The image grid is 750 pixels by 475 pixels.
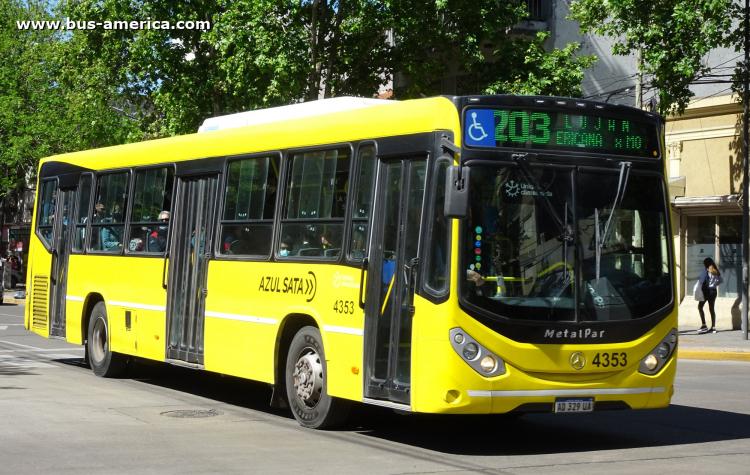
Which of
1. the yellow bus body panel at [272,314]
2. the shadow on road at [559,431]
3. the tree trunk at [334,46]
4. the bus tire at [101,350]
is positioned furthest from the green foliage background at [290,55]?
the shadow on road at [559,431]

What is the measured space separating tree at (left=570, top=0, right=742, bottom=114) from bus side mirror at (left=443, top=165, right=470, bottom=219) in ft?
47.0

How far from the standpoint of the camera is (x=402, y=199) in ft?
30.7

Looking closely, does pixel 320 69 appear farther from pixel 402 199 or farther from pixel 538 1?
pixel 402 199

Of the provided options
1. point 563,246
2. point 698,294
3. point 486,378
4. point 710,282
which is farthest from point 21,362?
point 710,282

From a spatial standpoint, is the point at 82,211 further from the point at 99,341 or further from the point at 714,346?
the point at 714,346

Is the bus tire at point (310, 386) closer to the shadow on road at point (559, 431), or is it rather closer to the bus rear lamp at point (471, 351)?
the shadow on road at point (559, 431)

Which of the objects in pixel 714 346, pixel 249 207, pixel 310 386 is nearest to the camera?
pixel 310 386

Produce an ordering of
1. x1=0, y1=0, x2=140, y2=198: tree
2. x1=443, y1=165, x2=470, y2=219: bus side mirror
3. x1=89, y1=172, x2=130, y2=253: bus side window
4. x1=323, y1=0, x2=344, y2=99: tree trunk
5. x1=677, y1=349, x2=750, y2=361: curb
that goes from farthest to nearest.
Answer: x1=0, y1=0, x2=140, y2=198: tree
x1=323, y1=0, x2=344, y2=99: tree trunk
x1=677, y1=349, x2=750, y2=361: curb
x1=89, y1=172, x2=130, y2=253: bus side window
x1=443, y1=165, x2=470, y2=219: bus side mirror

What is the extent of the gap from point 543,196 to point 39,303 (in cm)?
1038

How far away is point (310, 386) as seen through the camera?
10.3 meters

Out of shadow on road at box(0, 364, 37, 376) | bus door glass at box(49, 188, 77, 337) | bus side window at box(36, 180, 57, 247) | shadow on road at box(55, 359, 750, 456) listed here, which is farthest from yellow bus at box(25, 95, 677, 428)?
bus side window at box(36, 180, 57, 247)

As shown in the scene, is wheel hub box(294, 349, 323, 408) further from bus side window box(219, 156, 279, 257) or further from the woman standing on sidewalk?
the woman standing on sidewalk

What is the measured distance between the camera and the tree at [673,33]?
21.4m

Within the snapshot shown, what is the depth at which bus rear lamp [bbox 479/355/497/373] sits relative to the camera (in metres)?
8.55
